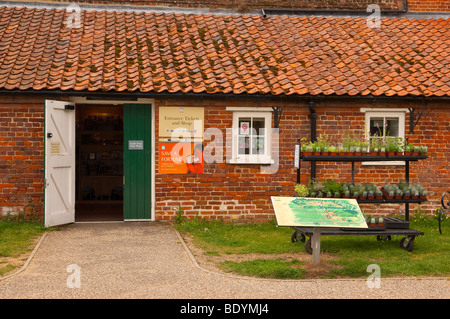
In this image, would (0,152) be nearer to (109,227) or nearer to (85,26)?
(109,227)

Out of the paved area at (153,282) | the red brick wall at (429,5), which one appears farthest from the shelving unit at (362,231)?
the red brick wall at (429,5)

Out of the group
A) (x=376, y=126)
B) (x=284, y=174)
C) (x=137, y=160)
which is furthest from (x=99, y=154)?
(x=376, y=126)

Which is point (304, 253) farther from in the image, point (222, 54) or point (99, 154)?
point (99, 154)

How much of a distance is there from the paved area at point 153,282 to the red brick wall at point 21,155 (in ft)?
9.51

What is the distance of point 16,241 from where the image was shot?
36.8 feet

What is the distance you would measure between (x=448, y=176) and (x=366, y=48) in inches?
148

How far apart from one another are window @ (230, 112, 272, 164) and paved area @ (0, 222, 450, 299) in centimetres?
380

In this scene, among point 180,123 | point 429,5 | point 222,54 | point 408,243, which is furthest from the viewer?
point 429,5

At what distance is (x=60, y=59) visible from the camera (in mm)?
14008

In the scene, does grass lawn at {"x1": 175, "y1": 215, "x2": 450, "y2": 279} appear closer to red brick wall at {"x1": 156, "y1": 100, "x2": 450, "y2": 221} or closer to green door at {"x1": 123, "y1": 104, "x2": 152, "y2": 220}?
red brick wall at {"x1": 156, "y1": 100, "x2": 450, "y2": 221}

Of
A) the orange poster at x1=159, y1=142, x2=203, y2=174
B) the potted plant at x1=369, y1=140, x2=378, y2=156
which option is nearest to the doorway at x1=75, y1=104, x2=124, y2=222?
the orange poster at x1=159, y1=142, x2=203, y2=174

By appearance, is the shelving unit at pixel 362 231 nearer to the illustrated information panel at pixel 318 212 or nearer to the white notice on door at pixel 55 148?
the illustrated information panel at pixel 318 212

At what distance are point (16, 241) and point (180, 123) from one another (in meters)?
4.28

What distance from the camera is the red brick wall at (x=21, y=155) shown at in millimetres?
13164
